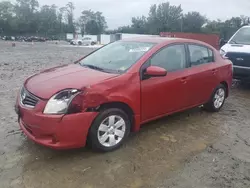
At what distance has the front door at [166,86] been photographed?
4.31 meters

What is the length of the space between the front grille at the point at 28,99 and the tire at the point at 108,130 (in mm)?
795

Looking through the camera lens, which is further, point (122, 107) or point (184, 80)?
point (184, 80)

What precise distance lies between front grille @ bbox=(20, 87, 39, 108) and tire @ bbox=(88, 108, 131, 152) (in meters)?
0.80

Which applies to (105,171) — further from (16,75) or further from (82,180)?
(16,75)

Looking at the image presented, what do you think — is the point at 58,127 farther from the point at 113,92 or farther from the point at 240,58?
the point at 240,58

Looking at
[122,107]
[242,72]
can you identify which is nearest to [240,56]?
[242,72]

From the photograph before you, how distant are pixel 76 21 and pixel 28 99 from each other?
9763cm

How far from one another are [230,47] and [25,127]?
21.3 ft

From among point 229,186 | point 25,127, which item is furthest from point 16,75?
point 229,186

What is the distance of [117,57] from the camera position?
4645 mm

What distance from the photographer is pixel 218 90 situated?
232 inches

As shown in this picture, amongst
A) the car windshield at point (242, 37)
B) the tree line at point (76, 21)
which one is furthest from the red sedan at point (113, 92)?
the tree line at point (76, 21)

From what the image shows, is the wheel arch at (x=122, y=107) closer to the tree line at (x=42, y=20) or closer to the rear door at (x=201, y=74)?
the rear door at (x=201, y=74)

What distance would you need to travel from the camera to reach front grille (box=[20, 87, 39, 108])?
143 inches
